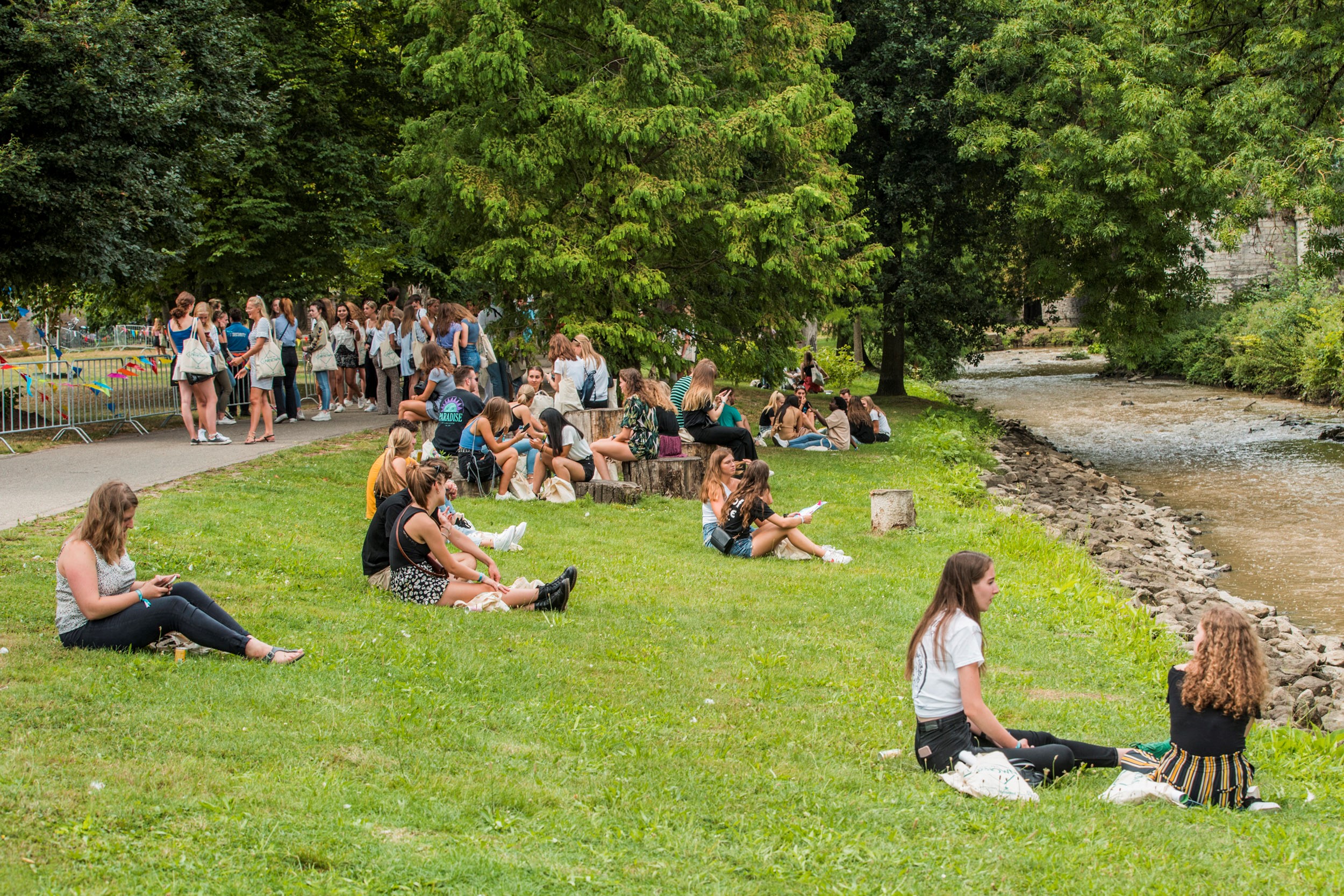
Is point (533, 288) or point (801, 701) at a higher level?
point (533, 288)

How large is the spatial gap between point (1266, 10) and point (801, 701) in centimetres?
1899

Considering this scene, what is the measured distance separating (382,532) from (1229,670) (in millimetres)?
5977

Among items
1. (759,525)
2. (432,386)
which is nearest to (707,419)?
(432,386)

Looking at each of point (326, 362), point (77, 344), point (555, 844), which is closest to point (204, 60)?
point (326, 362)

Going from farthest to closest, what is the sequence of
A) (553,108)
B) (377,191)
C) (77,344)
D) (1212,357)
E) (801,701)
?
(77,344) < (1212,357) < (377,191) < (553,108) < (801,701)

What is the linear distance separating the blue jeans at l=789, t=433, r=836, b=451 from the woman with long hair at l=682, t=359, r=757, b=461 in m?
4.44

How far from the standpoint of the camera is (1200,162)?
19484 mm

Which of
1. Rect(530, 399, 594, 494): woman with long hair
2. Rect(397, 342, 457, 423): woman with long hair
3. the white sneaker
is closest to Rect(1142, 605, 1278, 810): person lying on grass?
the white sneaker

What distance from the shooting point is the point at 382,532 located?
29.9 feet

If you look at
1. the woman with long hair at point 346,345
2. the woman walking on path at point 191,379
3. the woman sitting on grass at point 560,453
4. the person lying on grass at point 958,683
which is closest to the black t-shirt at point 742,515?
the woman sitting on grass at point 560,453

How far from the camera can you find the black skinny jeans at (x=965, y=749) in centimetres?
602

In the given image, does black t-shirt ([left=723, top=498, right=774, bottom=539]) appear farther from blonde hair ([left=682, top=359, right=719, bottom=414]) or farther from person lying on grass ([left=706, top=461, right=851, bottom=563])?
blonde hair ([left=682, top=359, right=719, bottom=414])

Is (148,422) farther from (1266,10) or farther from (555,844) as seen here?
(1266,10)

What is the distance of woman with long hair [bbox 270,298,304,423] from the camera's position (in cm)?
1902
